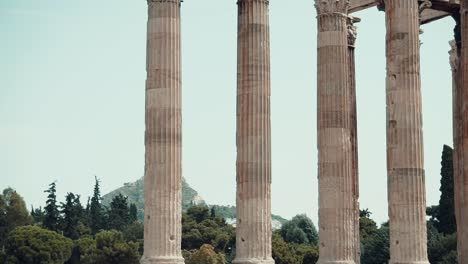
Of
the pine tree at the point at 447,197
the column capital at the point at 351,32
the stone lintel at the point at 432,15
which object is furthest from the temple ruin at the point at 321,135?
the pine tree at the point at 447,197

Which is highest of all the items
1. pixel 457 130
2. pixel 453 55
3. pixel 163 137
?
pixel 453 55

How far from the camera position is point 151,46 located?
88312 mm

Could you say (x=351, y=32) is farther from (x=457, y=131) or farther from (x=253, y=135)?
(x=253, y=135)

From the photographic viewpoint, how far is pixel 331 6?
321 feet

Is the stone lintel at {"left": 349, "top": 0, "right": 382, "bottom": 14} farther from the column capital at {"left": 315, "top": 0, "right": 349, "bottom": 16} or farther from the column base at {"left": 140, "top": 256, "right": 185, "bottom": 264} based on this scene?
the column base at {"left": 140, "top": 256, "right": 185, "bottom": 264}

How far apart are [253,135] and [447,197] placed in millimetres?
93242

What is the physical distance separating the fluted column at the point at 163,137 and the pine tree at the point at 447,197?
9548cm

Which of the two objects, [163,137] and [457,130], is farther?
[457,130]

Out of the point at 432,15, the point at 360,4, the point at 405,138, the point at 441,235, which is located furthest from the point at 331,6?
the point at 441,235

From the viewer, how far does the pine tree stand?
174750mm

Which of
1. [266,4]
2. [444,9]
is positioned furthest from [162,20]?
[444,9]

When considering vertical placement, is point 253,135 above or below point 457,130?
below

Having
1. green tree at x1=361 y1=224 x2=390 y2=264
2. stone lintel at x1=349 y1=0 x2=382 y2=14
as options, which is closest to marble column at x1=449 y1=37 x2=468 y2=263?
stone lintel at x1=349 y1=0 x2=382 y2=14

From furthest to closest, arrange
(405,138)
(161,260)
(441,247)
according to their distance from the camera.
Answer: (441,247) → (405,138) → (161,260)
